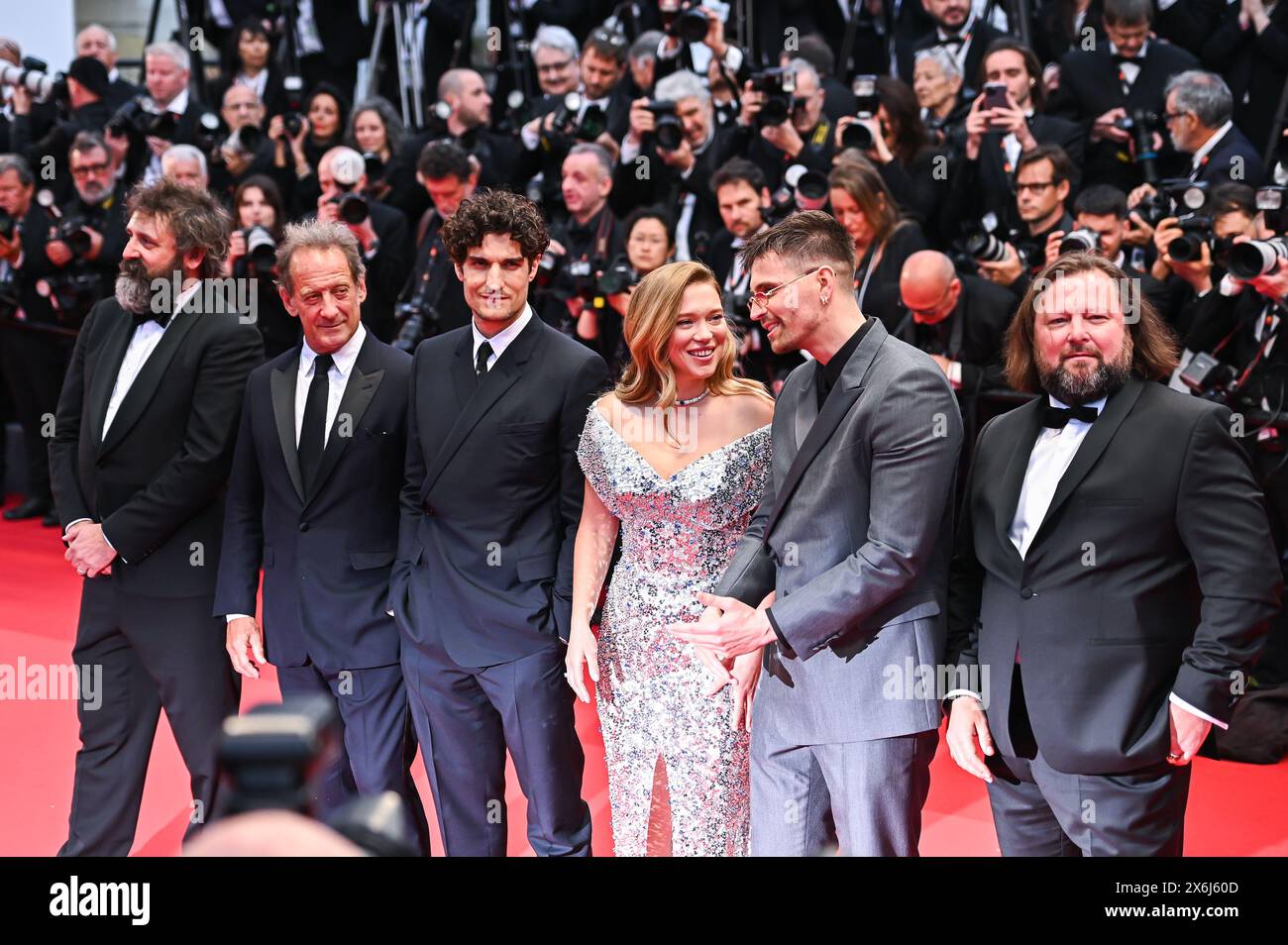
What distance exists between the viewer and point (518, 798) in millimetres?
3732

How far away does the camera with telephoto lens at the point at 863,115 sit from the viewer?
512 centimetres

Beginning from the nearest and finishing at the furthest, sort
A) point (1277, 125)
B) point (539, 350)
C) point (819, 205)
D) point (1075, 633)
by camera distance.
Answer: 1. point (1075, 633)
2. point (539, 350)
3. point (819, 205)
4. point (1277, 125)

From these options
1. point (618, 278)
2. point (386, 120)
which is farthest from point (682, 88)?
point (386, 120)

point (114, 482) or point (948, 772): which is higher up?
point (114, 482)

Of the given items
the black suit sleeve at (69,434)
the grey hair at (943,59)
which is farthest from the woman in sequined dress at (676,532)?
the grey hair at (943,59)

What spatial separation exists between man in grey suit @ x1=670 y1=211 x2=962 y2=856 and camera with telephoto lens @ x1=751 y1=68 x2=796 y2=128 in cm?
276

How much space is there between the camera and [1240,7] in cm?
572

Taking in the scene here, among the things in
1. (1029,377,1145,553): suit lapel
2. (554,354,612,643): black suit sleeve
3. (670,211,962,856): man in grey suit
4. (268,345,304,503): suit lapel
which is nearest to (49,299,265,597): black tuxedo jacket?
(268,345,304,503): suit lapel

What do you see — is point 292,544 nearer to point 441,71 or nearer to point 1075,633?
point 1075,633

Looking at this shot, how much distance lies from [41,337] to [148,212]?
3873 millimetres

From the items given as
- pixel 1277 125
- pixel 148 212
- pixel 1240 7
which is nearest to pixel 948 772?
pixel 148 212

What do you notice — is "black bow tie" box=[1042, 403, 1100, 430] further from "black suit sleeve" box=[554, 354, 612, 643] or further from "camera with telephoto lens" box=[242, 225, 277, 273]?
"camera with telephoto lens" box=[242, 225, 277, 273]

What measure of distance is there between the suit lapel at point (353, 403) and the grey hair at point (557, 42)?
3685 millimetres
